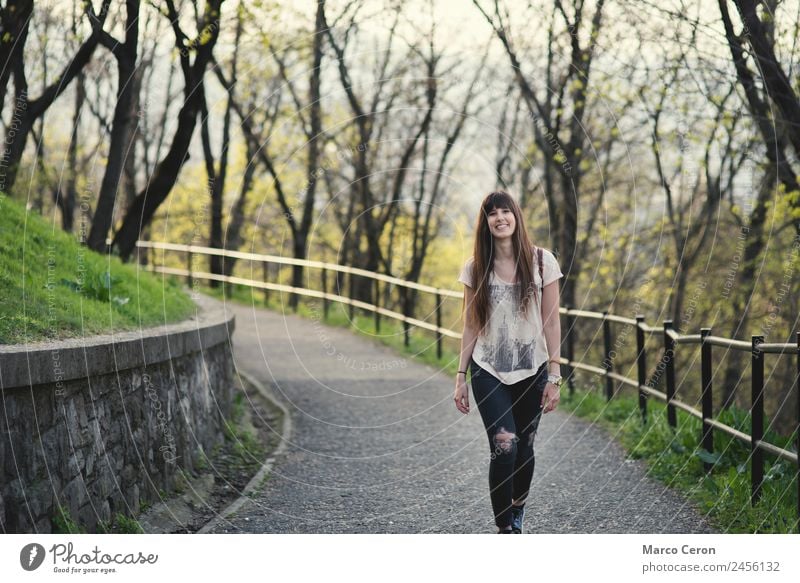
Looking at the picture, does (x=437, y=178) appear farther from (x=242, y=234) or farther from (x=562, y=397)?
(x=562, y=397)

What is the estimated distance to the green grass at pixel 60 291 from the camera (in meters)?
4.86

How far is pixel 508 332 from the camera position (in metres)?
4.20

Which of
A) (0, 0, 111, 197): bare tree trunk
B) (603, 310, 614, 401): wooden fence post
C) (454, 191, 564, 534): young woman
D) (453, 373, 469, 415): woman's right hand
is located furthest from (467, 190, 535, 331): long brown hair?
(0, 0, 111, 197): bare tree trunk

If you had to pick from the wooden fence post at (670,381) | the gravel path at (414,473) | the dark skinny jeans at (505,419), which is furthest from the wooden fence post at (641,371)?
the dark skinny jeans at (505,419)

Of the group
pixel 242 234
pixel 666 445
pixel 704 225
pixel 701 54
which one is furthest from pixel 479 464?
pixel 242 234

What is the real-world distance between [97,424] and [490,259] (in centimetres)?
202

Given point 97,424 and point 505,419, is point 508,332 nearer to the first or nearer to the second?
point 505,419

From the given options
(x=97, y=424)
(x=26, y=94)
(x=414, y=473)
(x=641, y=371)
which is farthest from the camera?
(x=26, y=94)

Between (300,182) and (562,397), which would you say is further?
(300,182)

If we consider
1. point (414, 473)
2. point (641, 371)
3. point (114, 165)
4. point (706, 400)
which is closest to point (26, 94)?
point (114, 165)

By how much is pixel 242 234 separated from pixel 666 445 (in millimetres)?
25699

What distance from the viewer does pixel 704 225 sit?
14.1 metres

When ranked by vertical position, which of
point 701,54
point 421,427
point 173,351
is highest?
point 701,54

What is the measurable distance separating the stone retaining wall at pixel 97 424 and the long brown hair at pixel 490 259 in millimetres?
1805
